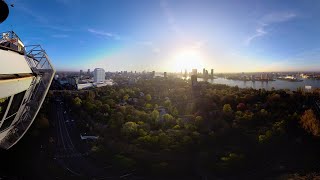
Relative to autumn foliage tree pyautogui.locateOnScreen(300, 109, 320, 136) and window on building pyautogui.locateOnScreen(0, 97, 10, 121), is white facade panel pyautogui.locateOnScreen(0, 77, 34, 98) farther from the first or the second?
autumn foliage tree pyautogui.locateOnScreen(300, 109, 320, 136)

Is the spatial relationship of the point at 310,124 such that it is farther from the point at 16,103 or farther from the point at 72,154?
the point at 16,103

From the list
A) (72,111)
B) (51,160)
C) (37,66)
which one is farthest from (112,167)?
(72,111)

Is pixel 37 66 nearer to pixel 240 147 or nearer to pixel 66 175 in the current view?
pixel 66 175

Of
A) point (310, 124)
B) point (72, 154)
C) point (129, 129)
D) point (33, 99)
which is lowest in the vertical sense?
point (72, 154)

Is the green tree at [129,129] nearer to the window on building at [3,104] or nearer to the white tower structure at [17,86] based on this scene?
the white tower structure at [17,86]

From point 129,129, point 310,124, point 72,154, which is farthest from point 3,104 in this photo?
point 310,124

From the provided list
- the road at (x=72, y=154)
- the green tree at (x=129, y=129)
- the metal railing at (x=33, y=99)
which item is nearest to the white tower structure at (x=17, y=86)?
the metal railing at (x=33, y=99)

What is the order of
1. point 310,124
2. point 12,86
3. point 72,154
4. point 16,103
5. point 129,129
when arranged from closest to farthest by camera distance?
point 12,86 < point 16,103 < point 72,154 < point 129,129 < point 310,124

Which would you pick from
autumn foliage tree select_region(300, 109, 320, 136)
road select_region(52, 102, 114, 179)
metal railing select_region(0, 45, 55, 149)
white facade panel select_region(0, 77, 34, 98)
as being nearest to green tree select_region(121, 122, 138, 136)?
road select_region(52, 102, 114, 179)
